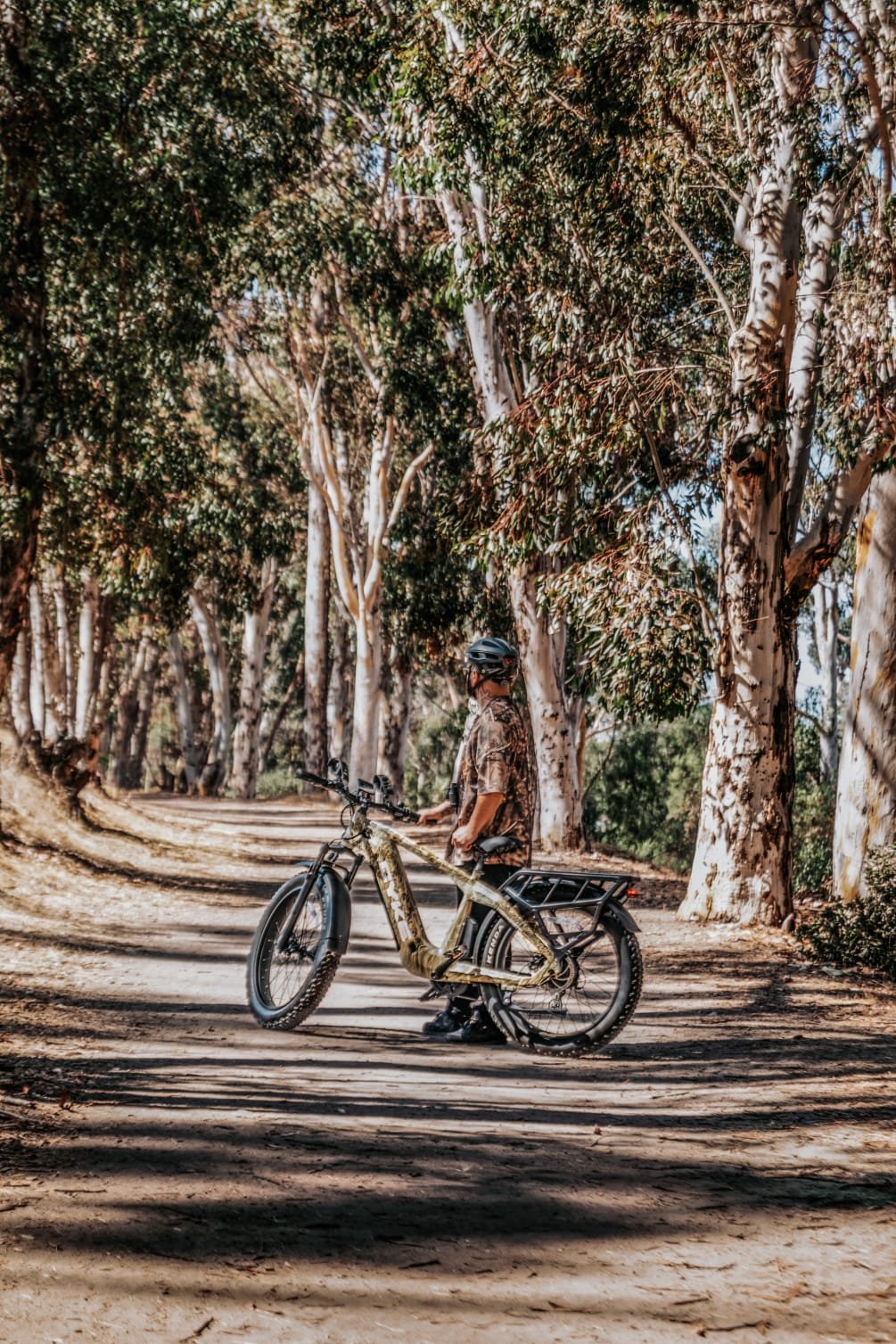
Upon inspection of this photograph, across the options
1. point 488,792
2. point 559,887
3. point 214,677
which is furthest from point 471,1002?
point 214,677

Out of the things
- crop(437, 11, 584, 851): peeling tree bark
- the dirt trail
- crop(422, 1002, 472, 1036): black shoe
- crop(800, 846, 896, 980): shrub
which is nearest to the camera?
the dirt trail

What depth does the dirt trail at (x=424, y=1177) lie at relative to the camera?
3287 millimetres

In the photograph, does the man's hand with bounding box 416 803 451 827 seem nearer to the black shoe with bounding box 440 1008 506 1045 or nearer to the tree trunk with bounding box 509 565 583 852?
the black shoe with bounding box 440 1008 506 1045

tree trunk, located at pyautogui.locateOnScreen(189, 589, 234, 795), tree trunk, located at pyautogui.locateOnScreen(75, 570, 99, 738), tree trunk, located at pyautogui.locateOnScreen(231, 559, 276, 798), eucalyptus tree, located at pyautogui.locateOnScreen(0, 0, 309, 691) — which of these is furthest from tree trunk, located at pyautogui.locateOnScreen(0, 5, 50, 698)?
tree trunk, located at pyautogui.locateOnScreen(189, 589, 234, 795)

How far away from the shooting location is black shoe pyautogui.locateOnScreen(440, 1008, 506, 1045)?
6.64m

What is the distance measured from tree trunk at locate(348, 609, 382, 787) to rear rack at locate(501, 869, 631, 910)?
19218 mm

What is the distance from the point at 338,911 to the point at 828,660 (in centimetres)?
2944

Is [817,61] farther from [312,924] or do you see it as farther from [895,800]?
[312,924]

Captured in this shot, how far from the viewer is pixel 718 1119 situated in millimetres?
5414

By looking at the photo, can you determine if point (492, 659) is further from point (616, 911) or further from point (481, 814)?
point (616, 911)

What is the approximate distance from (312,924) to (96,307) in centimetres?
1058

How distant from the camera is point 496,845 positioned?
6480mm

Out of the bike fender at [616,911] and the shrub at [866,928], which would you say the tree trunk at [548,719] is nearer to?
the shrub at [866,928]

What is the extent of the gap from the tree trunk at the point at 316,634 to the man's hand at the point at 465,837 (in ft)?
72.4
